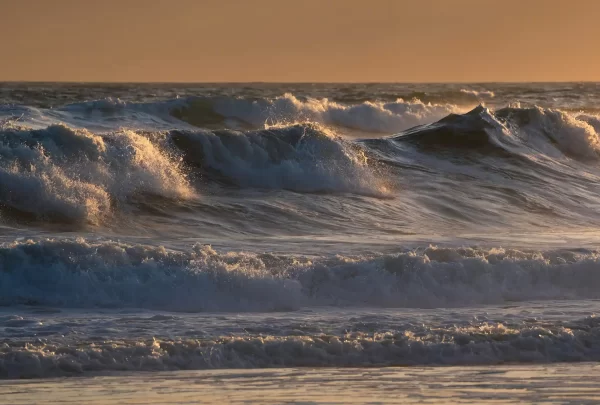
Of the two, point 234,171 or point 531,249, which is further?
point 234,171

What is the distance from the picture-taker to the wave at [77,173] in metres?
15.3

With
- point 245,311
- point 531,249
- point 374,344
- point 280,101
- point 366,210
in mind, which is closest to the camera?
point 374,344

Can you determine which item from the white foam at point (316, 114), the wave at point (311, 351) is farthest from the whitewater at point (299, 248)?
the white foam at point (316, 114)

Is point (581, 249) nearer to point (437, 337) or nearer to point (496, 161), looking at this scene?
point (437, 337)

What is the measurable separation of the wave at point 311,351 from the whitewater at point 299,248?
18mm

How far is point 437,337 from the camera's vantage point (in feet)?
29.7

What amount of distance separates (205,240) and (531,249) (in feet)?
12.8

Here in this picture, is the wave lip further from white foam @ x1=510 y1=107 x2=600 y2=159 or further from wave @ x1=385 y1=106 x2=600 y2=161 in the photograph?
white foam @ x1=510 y1=107 x2=600 y2=159

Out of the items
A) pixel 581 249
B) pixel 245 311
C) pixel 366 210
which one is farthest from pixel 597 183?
pixel 245 311

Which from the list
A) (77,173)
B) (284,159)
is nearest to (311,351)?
(77,173)

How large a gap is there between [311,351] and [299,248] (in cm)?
437

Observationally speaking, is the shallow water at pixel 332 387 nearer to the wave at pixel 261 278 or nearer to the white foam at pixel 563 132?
the wave at pixel 261 278

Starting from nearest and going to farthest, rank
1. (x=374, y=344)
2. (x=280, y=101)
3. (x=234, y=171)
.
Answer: (x=374, y=344) < (x=234, y=171) < (x=280, y=101)

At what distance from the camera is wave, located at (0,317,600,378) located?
8.20 metres
